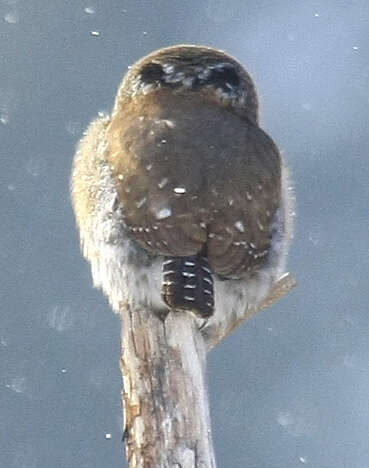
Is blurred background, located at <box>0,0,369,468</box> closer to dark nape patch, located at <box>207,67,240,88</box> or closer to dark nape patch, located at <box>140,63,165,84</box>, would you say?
dark nape patch, located at <box>207,67,240,88</box>

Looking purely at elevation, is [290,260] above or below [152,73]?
above

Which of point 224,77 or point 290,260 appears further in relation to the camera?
point 290,260

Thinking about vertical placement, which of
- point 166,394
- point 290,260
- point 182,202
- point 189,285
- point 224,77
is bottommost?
point 166,394

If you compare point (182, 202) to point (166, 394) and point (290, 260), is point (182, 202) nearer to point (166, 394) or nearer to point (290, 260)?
point (166, 394)

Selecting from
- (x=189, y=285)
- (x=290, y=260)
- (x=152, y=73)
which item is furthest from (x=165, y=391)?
(x=290, y=260)

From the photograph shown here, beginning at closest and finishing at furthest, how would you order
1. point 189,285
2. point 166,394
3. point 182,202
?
point 166,394, point 189,285, point 182,202

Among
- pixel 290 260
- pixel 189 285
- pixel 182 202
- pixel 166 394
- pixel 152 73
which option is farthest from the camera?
pixel 290 260

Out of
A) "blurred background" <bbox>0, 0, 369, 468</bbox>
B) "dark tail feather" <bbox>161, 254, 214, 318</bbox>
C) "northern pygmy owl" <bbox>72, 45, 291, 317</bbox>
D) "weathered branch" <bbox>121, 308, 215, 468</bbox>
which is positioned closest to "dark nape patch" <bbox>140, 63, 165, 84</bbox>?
"northern pygmy owl" <bbox>72, 45, 291, 317</bbox>
